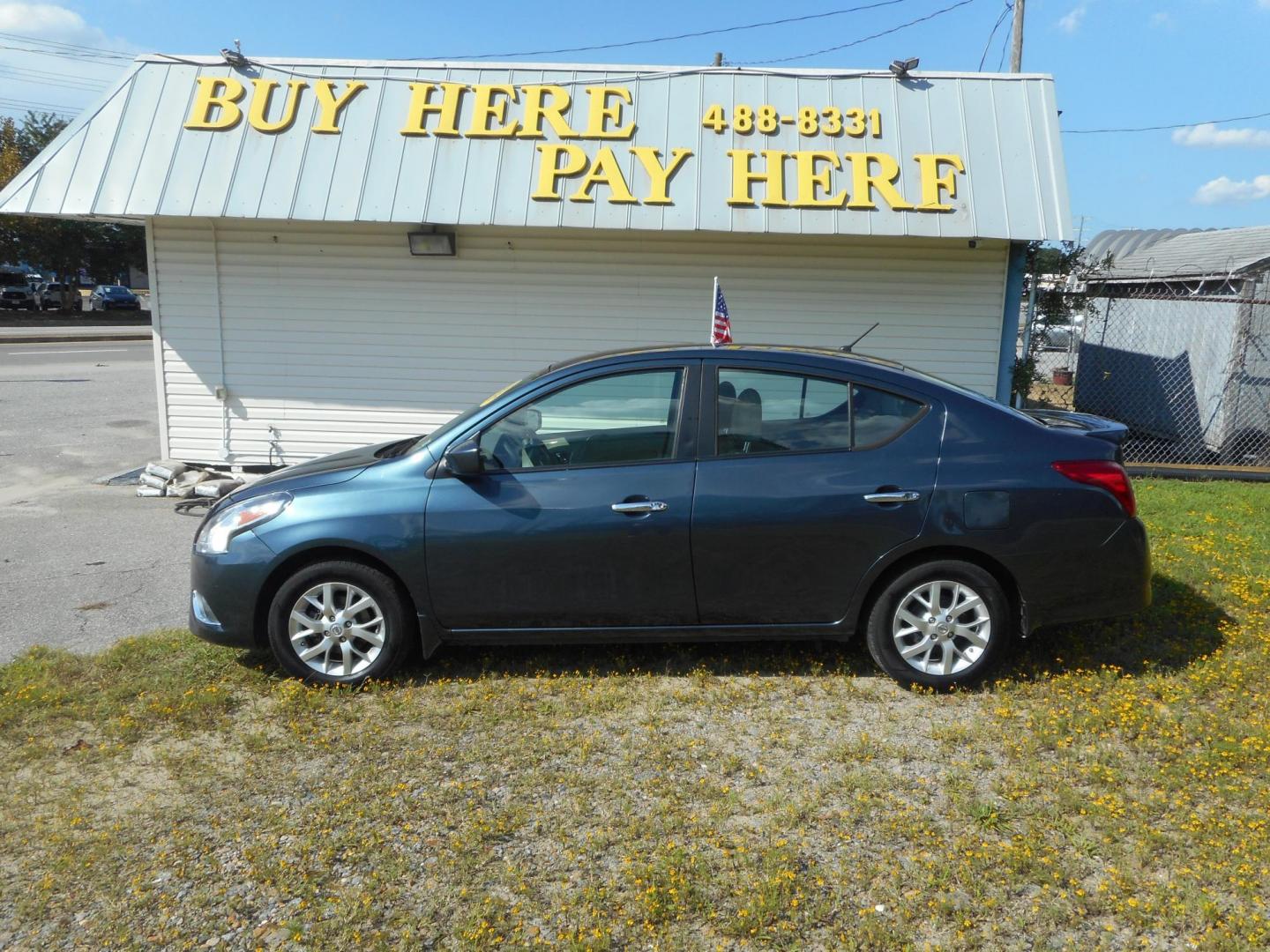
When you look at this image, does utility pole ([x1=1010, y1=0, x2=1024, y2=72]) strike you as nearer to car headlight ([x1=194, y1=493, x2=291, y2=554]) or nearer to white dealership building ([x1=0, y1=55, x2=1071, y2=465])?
white dealership building ([x1=0, y1=55, x2=1071, y2=465])

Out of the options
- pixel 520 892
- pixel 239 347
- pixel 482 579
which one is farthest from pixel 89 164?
pixel 520 892

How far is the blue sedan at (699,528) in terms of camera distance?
470 centimetres

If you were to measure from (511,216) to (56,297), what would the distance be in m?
40.2

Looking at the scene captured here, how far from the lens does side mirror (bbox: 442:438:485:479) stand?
4680 mm

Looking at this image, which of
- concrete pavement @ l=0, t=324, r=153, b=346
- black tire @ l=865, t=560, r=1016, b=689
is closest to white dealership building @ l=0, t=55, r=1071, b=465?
black tire @ l=865, t=560, r=1016, b=689

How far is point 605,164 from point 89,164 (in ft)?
15.5

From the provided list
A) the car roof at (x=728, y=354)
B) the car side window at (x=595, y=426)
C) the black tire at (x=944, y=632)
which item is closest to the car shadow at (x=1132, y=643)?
the black tire at (x=944, y=632)

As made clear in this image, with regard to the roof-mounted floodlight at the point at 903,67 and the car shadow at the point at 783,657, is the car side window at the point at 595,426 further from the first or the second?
the roof-mounted floodlight at the point at 903,67

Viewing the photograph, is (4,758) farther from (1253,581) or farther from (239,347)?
(1253,581)

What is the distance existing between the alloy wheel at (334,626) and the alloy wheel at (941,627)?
100 inches

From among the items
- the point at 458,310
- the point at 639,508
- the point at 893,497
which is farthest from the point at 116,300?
→ the point at 893,497

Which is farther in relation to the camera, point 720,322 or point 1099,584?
point 720,322

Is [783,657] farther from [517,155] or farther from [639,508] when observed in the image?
[517,155]

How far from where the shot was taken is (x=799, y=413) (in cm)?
489
